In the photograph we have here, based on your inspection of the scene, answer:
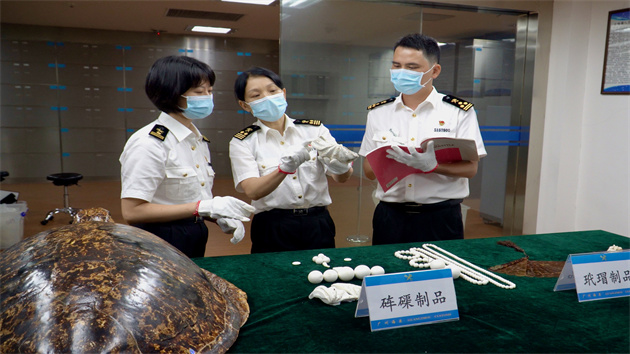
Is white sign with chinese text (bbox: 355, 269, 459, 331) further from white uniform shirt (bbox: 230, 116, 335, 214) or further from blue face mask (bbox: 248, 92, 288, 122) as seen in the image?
blue face mask (bbox: 248, 92, 288, 122)

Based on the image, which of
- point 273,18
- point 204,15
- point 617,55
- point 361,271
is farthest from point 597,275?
point 204,15

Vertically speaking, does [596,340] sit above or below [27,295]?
below

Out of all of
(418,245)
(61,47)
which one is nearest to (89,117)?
(61,47)

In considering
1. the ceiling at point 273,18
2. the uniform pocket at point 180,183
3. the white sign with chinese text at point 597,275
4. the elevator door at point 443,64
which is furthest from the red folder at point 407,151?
the ceiling at point 273,18

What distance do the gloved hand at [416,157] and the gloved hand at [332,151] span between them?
0.23m

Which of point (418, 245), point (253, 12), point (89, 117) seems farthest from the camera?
point (89, 117)

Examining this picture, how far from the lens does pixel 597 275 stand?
4.39 ft

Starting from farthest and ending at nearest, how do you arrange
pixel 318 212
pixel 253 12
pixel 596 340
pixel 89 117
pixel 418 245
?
pixel 89 117 < pixel 253 12 < pixel 318 212 < pixel 418 245 < pixel 596 340

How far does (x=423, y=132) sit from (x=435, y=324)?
1204 millimetres

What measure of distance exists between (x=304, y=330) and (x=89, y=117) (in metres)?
8.09

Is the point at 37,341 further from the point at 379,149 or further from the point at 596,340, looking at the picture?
the point at 379,149

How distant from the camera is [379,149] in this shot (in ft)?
6.31

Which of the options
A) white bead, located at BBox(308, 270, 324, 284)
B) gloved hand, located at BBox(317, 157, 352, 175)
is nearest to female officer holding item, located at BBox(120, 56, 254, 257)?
white bead, located at BBox(308, 270, 324, 284)

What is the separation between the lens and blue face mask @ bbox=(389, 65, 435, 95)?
7.02ft
